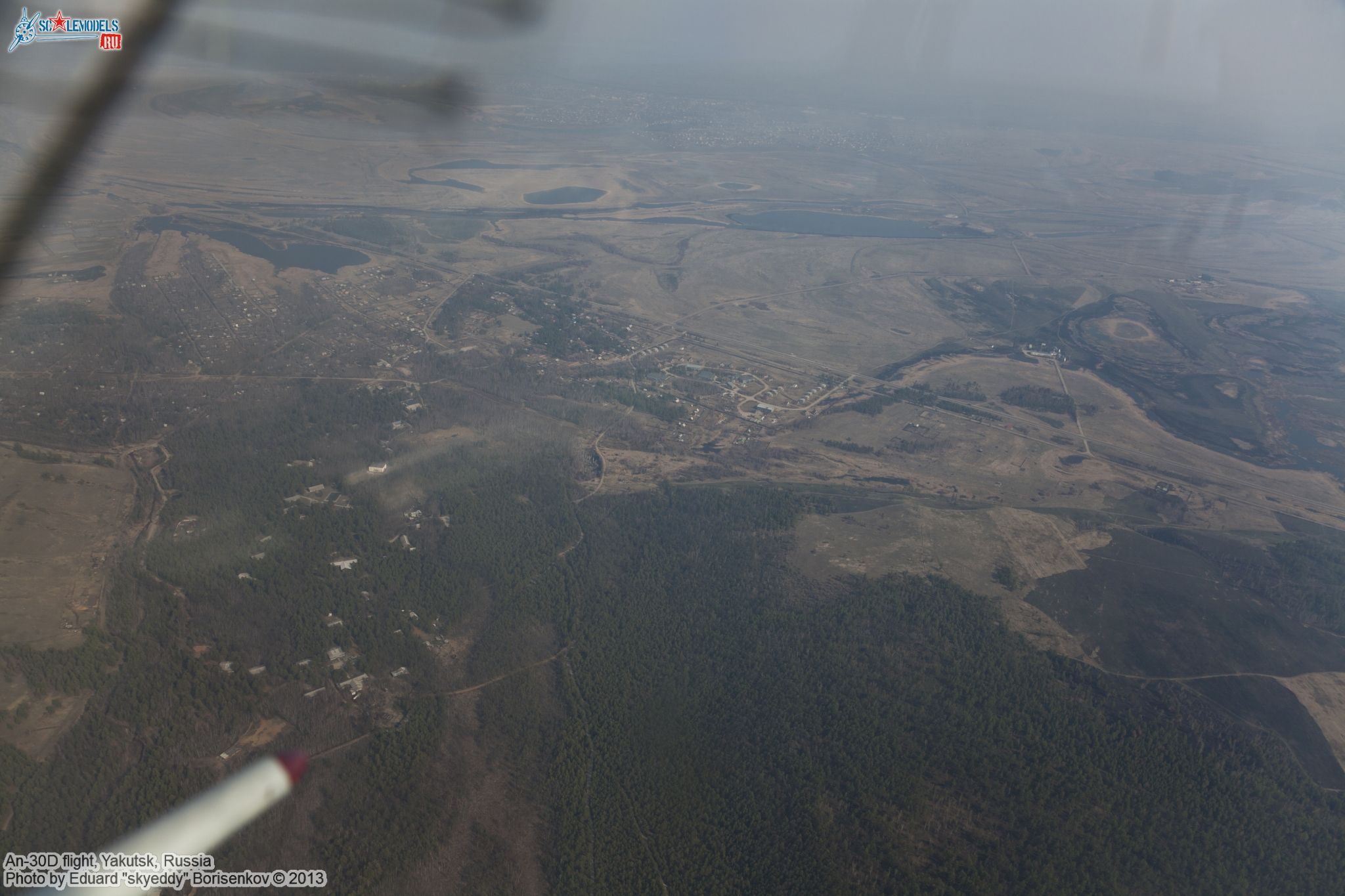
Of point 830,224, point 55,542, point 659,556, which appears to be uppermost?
point 830,224

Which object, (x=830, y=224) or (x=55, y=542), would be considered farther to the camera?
(x=830, y=224)

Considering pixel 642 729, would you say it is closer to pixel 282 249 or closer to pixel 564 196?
pixel 282 249

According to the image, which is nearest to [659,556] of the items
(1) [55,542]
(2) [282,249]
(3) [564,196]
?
(1) [55,542]

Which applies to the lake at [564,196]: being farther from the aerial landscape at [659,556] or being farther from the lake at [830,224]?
the lake at [830,224]

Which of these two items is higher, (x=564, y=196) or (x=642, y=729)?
(x=564, y=196)

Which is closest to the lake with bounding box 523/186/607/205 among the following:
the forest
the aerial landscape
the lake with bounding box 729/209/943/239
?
the aerial landscape

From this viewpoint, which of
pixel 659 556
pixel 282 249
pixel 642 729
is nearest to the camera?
pixel 642 729

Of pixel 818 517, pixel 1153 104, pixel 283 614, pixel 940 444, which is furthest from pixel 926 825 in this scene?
pixel 1153 104

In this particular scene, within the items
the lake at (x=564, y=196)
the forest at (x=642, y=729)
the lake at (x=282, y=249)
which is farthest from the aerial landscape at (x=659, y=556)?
the lake at (x=564, y=196)
